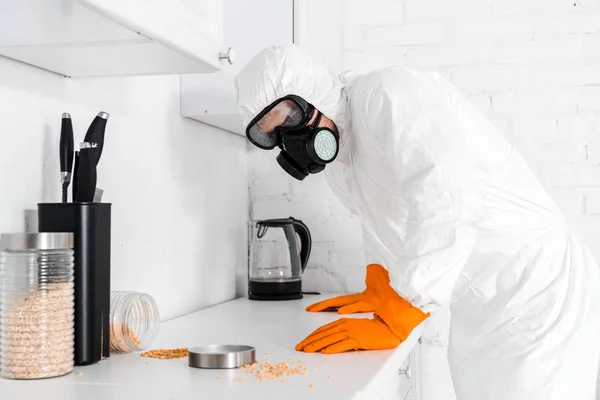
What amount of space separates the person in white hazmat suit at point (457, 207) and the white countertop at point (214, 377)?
0.12 metres

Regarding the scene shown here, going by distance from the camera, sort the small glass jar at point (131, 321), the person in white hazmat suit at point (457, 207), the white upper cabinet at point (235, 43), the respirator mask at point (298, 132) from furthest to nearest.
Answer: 1. the white upper cabinet at point (235, 43)
2. the respirator mask at point (298, 132)
3. the person in white hazmat suit at point (457, 207)
4. the small glass jar at point (131, 321)

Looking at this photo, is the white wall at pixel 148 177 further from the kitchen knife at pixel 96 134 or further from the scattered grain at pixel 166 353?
the scattered grain at pixel 166 353

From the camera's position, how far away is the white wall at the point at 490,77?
2.11 m

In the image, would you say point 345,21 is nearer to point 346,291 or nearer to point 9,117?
point 346,291

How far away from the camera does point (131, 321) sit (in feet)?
3.81

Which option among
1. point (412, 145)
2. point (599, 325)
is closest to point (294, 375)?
point (412, 145)

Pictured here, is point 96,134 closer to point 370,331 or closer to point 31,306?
point 31,306

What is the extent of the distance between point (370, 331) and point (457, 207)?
29cm

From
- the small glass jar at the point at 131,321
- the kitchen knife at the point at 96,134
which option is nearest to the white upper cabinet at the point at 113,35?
the kitchen knife at the point at 96,134

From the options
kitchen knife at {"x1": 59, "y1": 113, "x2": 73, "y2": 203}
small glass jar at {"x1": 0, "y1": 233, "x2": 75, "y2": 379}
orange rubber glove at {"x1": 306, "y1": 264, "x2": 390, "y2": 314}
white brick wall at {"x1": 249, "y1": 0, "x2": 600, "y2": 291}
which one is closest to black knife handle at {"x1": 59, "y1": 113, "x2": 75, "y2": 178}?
kitchen knife at {"x1": 59, "y1": 113, "x2": 73, "y2": 203}

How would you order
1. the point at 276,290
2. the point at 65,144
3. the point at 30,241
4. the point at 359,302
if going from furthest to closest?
the point at 276,290
the point at 359,302
the point at 65,144
the point at 30,241

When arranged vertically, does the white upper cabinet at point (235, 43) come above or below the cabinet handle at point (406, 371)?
above

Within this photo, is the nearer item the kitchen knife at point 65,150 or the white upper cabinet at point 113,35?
the white upper cabinet at point 113,35

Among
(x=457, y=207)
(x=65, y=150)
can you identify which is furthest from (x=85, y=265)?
(x=457, y=207)
